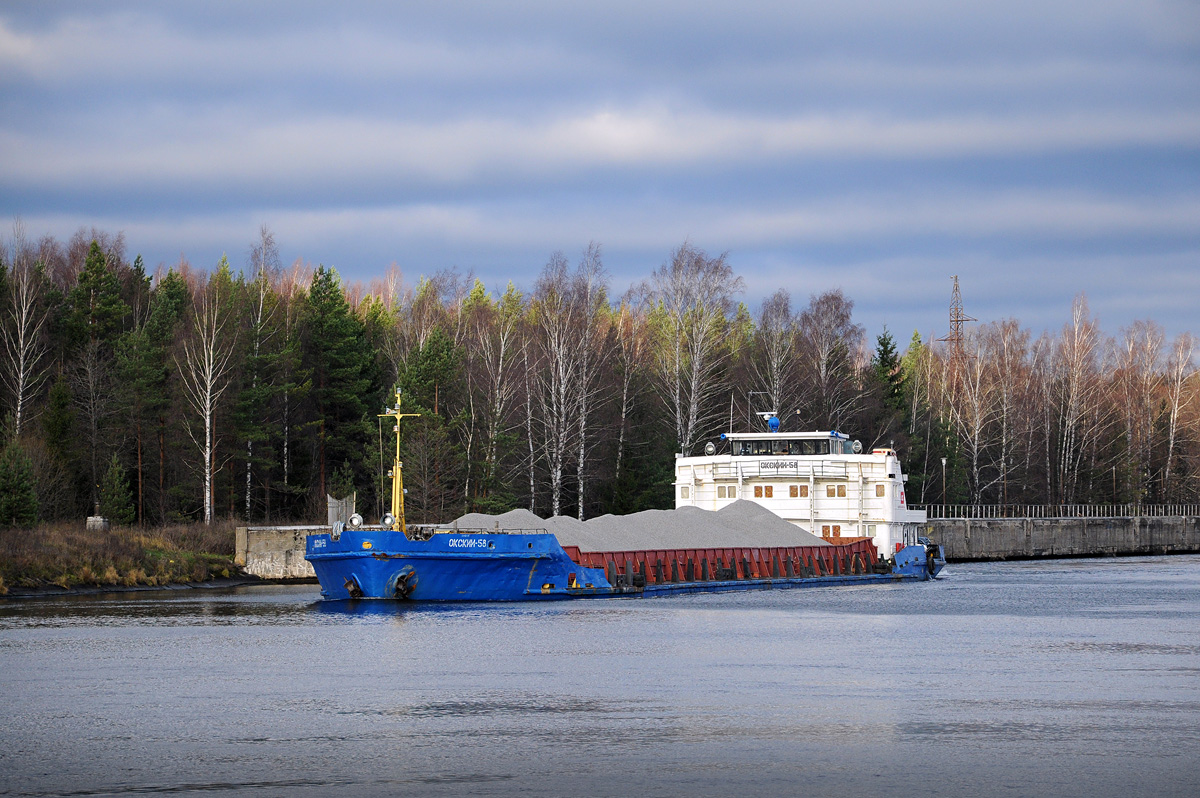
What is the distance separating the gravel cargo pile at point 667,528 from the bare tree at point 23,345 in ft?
78.1

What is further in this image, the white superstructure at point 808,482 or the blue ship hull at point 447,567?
the white superstructure at point 808,482

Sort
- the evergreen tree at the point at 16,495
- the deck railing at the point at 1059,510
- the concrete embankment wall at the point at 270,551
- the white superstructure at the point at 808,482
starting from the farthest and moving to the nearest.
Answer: the deck railing at the point at 1059,510 → the white superstructure at the point at 808,482 → the concrete embankment wall at the point at 270,551 → the evergreen tree at the point at 16,495

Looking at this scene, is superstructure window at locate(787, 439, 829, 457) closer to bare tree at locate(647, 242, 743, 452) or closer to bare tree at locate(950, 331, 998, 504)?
bare tree at locate(647, 242, 743, 452)

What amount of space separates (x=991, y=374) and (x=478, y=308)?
135ft

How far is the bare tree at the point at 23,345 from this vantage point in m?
58.8

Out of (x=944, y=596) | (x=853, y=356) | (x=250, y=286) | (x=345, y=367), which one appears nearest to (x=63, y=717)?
(x=944, y=596)

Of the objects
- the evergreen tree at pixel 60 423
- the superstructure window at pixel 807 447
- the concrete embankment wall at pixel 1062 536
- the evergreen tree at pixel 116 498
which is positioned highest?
the evergreen tree at pixel 60 423

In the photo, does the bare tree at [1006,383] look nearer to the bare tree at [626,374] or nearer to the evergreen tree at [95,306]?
the bare tree at [626,374]

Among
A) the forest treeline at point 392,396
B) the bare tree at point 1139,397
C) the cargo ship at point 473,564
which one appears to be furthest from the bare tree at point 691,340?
the bare tree at point 1139,397

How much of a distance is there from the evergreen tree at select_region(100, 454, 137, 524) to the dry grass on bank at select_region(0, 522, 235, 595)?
1.27 metres

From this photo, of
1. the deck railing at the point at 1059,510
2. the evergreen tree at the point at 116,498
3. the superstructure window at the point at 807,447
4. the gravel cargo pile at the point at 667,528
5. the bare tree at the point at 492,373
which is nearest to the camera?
the gravel cargo pile at the point at 667,528

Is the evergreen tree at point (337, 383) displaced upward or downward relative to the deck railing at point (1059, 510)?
upward

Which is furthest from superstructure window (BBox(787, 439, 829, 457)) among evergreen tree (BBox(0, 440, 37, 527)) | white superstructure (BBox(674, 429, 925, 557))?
evergreen tree (BBox(0, 440, 37, 527))

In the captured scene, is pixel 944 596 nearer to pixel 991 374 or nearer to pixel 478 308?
pixel 478 308
